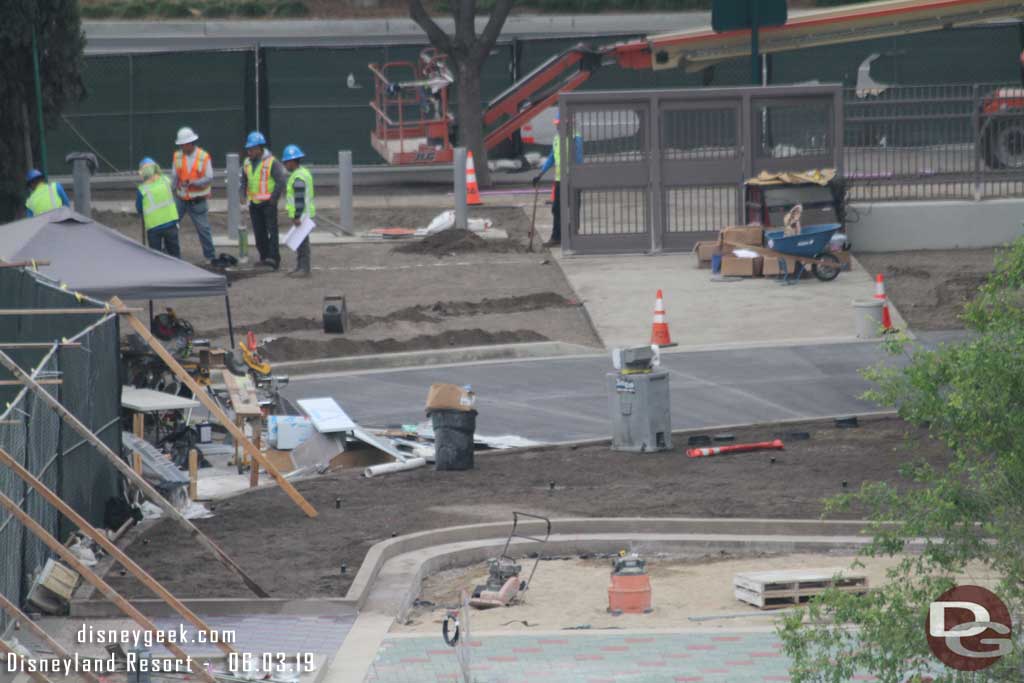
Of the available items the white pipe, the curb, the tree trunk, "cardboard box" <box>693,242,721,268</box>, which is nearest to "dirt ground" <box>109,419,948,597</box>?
the white pipe

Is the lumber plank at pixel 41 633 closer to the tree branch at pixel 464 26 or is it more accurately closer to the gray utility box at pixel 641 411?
the gray utility box at pixel 641 411

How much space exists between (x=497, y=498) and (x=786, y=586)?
364 cm

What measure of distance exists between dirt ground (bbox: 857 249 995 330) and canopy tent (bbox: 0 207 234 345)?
967 cm

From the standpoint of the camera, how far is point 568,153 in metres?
26.2

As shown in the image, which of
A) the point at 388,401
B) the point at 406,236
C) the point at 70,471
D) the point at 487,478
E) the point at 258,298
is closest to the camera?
the point at 70,471

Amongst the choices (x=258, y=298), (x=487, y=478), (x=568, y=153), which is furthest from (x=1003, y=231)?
(x=487, y=478)

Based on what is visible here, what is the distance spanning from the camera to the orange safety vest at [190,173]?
25.3 m

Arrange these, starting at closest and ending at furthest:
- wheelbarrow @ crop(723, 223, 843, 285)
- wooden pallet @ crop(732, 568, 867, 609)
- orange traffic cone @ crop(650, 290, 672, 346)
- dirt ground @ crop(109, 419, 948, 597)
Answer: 1. wooden pallet @ crop(732, 568, 867, 609)
2. dirt ground @ crop(109, 419, 948, 597)
3. orange traffic cone @ crop(650, 290, 672, 346)
4. wheelbarrow @ crop(723, 223, 843, 285)

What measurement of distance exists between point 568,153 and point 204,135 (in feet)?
41.8

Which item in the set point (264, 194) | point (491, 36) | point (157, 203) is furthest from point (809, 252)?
point (491, 36)

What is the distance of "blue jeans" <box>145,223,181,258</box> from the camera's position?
930 inches

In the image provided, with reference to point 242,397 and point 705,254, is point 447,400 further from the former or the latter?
point 705,254

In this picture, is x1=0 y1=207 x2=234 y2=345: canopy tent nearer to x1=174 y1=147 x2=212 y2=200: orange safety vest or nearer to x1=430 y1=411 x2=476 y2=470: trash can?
x1=430 y1=411 x2=476 y2=470: trash can

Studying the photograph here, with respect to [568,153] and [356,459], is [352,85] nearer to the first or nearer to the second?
[568,153]
